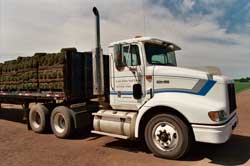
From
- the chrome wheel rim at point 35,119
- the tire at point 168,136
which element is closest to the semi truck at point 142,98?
the tire at point 168,136

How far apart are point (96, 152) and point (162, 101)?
7.02 feet

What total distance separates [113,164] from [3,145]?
368 cm

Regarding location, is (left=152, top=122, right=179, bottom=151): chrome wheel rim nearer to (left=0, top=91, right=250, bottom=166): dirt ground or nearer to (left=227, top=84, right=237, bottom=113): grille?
(left=0, top=91, right=250, bottom=166): dirt ground

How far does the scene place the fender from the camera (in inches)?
202

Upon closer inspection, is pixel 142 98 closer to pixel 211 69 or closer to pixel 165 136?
pixel 165 136

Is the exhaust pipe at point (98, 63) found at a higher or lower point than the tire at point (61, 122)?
higher

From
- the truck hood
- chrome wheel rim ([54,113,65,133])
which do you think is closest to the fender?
the truck hood

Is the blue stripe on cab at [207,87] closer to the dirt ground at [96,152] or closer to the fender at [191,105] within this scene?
the fender at [191,105]

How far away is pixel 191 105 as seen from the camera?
5.25 m

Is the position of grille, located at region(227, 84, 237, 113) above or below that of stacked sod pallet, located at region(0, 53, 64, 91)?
below

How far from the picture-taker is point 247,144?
680 cm

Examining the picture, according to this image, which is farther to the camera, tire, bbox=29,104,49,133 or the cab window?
tire, bbox=29,104,49,133

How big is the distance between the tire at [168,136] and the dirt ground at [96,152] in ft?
0.64

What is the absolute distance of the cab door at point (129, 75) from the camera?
618 cm
